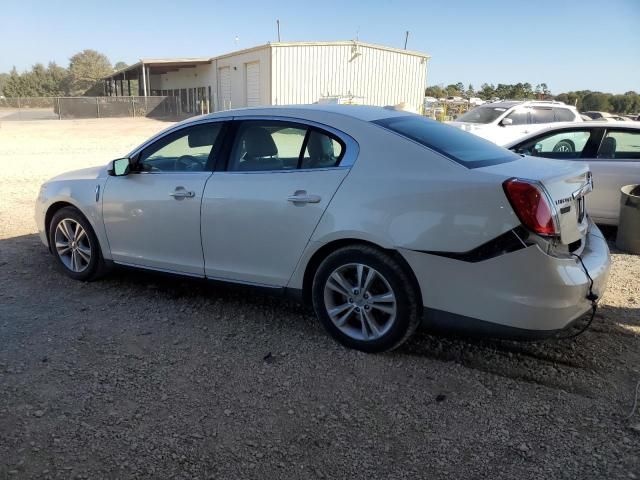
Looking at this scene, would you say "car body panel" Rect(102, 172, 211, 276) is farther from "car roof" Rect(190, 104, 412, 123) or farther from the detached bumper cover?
the detached bumper cover

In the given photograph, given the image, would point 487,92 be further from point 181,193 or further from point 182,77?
point 181,193

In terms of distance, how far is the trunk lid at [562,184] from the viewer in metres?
3.15

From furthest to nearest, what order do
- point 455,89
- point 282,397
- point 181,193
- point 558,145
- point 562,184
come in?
point 455,89, point 558,145, point 181,193, point 562,184, point 282,397

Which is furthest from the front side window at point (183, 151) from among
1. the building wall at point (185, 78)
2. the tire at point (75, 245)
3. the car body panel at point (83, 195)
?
the building wall at point (185, 78)

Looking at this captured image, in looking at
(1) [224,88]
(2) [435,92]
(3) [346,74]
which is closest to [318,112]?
(3) [346,74]

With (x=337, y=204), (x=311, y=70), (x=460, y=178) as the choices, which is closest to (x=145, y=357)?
(x=337, y=204)

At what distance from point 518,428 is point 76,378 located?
262 centimetres

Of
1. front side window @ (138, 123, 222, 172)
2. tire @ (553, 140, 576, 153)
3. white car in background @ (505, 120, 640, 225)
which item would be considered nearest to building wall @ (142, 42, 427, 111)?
tire @ (553, 140, 576, 153)

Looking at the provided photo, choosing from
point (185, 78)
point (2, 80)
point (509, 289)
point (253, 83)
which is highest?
point (2, 80)

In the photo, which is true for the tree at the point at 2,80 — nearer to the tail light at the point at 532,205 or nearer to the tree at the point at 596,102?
the tree at the point at 596,102

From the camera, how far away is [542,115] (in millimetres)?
14562

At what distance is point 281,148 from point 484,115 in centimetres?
1172

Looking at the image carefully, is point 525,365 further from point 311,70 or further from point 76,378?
point 311,70

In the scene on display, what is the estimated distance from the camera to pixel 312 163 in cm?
377
